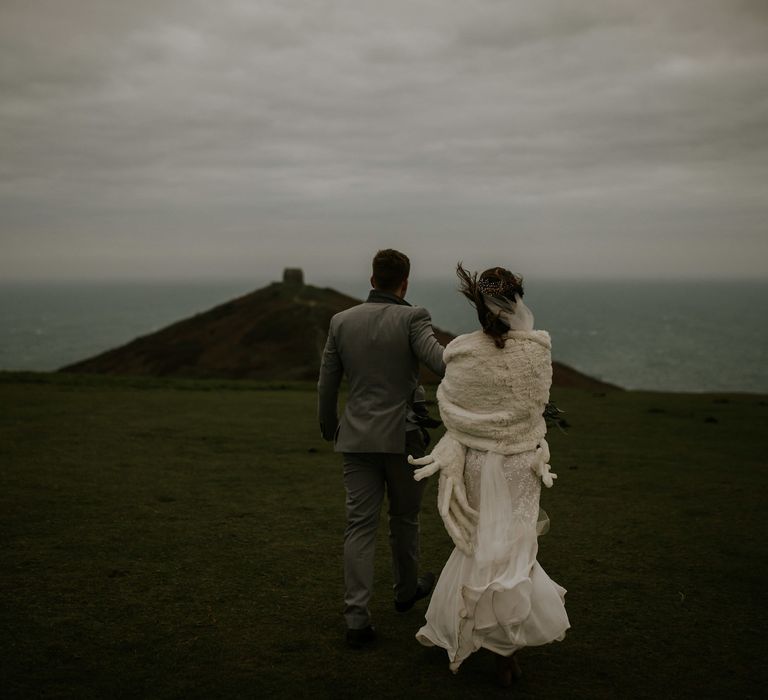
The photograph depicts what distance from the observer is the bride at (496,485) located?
4.86 m

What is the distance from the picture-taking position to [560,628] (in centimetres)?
490

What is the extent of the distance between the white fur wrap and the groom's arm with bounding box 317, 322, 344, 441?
110 centimetres

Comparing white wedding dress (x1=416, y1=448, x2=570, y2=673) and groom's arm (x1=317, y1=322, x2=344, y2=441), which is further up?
groom's arm (x1=317, y1=322, x2=344, y2=441)

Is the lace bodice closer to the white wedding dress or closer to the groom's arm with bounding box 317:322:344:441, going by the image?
the white wedding dress

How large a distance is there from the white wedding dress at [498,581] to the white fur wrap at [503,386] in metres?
0.13

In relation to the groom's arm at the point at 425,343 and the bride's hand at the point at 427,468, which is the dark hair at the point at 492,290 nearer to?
the groom's arm at the point at 425,343

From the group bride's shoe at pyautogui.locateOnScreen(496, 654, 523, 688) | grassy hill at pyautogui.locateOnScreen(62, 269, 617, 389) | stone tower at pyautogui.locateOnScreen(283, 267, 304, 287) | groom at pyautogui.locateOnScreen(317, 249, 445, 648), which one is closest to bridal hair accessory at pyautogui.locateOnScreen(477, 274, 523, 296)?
groom at pyautogui.locateOnScreen(317, 249, 445, 648)

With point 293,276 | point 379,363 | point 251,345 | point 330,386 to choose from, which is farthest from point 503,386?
point 293,276

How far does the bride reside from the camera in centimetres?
486

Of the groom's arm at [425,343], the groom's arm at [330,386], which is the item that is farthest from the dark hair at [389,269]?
the groom's arm at [330,386]

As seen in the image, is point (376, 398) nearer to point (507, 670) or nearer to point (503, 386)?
point (503, 386)

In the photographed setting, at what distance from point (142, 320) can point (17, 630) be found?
19274cm

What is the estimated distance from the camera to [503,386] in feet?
16.4

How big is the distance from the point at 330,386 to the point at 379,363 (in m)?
0.46
